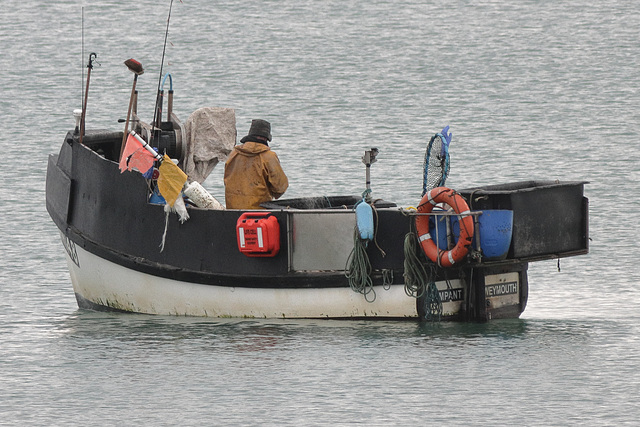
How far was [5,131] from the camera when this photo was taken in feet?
85.9

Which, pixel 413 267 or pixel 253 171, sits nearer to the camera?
pixel 413 267

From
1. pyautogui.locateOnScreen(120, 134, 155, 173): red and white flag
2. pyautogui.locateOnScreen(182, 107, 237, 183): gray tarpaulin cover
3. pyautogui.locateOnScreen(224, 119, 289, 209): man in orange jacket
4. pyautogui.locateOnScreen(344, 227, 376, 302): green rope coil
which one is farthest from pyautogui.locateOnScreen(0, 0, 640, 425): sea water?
pyautogui.locateOnScreen(182, 107, 237, 183): gray tarpaulin cover

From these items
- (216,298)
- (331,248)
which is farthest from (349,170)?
(331,248)

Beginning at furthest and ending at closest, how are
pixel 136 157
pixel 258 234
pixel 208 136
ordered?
pixel 208 136 < pixel 136 157 < pixel 258 234

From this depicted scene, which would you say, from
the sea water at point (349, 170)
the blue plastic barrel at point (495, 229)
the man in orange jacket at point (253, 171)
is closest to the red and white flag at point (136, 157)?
the man in orange jacket at point (253, 171)

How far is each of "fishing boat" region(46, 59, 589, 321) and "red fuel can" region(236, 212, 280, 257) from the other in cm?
1

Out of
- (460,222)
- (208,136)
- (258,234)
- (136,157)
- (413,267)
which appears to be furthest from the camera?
(208,136)

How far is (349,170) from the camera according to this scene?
22359 millimetres

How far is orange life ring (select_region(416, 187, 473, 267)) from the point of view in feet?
37.4

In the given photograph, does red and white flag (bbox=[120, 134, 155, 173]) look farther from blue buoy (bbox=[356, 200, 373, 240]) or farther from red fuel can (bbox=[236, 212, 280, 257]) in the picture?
blue buoy (bbox=[356, 200, 373, 240])

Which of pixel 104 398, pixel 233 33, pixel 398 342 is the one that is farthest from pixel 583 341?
pixel 233 33

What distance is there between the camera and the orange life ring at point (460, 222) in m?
11.4

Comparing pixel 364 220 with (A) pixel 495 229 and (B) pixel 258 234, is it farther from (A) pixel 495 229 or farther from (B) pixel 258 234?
(A) pixel 495 229

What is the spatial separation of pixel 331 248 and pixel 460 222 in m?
1.06
